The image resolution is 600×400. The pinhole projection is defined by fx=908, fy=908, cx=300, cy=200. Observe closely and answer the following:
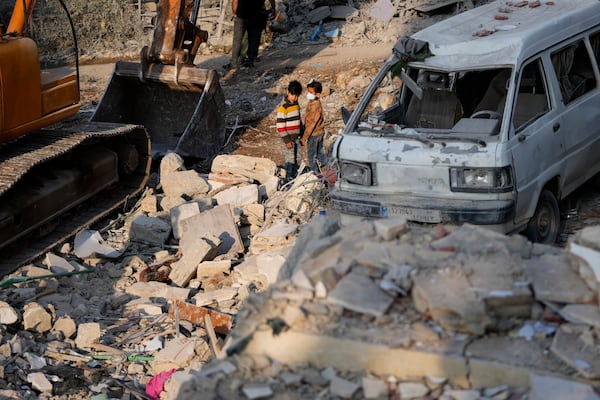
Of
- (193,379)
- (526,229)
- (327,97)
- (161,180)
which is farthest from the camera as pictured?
(327,97)

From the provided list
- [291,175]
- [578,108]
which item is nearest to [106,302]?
[291,175]

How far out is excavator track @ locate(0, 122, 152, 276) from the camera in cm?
912

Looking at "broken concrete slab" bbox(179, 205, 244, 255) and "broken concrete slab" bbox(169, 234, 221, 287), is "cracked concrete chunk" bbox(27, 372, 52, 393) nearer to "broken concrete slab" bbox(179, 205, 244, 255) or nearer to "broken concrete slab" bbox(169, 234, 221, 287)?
"broken concrete slab" bbox(169, 234, 221, 287)

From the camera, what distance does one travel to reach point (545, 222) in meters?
7.83

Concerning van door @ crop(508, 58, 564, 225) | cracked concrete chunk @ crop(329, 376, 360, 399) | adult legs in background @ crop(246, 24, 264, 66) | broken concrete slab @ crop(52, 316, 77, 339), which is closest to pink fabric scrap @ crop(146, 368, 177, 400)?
broken concrete slab @ crop(52, 316, 77, 339)

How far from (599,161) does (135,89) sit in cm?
643

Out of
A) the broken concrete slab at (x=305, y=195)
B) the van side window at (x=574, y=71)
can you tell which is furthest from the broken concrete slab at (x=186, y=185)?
the van side window at (x=574, y=71)

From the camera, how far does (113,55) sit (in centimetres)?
1747

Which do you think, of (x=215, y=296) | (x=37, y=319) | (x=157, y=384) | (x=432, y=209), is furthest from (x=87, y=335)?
(x=432, y=209)

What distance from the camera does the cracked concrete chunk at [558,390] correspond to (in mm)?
3941

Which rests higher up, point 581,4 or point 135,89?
point 581,4

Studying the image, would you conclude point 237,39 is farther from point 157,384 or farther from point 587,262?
point 587,262

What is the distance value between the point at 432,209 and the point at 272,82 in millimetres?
7865

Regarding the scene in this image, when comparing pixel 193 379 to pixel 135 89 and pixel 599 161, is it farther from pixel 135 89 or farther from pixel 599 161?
pixel 135 89
